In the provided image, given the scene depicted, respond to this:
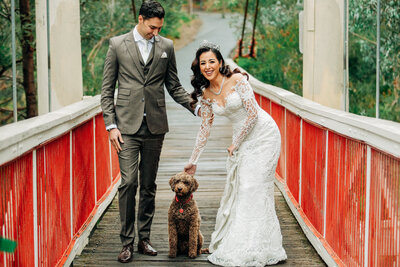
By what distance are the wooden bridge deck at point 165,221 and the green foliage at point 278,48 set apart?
6180mm

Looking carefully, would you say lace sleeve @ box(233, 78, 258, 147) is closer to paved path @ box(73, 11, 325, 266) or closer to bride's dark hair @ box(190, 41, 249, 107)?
bride's dark hair @ box(190, 41, 249, 107)

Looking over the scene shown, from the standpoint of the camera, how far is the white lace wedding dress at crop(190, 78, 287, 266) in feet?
15.1

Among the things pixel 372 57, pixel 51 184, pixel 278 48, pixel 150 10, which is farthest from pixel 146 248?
pixel 278 48

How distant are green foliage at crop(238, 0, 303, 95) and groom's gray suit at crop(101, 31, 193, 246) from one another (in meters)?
10.9

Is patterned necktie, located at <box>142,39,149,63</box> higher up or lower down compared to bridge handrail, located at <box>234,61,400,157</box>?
higher up

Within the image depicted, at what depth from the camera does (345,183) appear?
400cm

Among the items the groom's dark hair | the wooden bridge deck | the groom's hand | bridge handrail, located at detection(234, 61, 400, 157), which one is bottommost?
the wooden bridge deck

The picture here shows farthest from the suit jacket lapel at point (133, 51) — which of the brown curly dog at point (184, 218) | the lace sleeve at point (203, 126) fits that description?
the brown curly dog at point (184, 218)

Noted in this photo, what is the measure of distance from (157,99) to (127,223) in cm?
93

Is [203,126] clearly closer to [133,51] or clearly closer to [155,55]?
[155,55]

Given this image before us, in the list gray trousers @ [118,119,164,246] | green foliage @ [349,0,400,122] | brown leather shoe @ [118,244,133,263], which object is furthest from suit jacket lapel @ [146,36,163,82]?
green foliage @ [349,0,400,122]

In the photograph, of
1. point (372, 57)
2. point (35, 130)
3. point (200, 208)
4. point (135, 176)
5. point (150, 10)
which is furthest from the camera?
point (372, 57)

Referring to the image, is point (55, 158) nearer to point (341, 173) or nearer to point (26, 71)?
point (341, 173)

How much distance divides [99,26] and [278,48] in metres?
5.91
